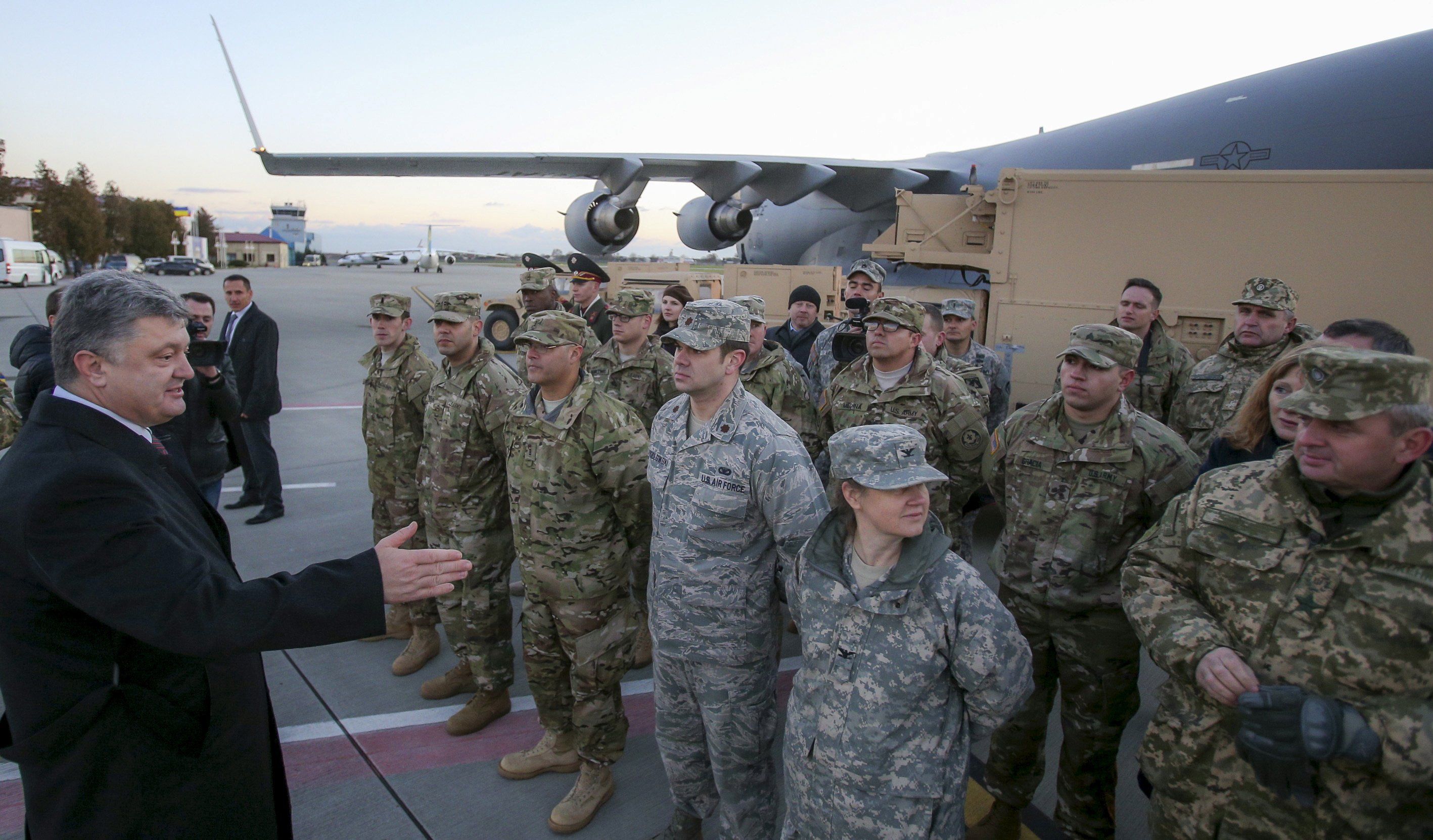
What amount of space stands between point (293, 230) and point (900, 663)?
114 meters

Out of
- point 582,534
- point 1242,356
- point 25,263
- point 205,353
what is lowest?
point 582,534

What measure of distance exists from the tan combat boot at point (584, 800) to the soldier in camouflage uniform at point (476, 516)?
733 millimetres

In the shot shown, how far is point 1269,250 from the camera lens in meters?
5.43

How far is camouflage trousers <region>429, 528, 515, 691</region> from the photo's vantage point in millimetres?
3527

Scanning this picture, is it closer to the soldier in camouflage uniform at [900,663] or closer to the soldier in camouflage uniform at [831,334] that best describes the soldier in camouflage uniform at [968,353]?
the soldier in camouflage uniform at [831,334]

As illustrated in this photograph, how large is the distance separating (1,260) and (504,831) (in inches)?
1627

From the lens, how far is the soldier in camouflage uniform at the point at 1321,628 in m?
1.62

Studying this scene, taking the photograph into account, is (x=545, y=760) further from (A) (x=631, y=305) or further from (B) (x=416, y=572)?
(A) (x=631, y=305)

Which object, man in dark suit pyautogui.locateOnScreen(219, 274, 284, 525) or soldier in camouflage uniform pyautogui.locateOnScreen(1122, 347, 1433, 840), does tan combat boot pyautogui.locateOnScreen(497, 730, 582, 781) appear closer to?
soldier in camouflage uniform pyautogui.locateOnScreen(1122, 347, 1433, 840)

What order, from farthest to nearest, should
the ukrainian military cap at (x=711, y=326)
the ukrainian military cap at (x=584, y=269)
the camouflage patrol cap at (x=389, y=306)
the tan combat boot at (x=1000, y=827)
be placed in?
the ukrainian military cap at (x=584, y=269) < the camouflage patrol cap at (x=389, y=306) < the tan combat boot at (x=1000, y=827) < the ukrainian military cap at (x=711, y=326)

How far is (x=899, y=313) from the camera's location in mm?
3713

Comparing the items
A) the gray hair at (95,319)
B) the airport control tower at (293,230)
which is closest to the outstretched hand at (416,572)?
the gray hair at (95,319)

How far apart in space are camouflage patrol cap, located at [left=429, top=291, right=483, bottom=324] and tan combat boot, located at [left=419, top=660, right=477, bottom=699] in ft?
5.69

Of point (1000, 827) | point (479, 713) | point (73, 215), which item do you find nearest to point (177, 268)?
point (73, 215)
